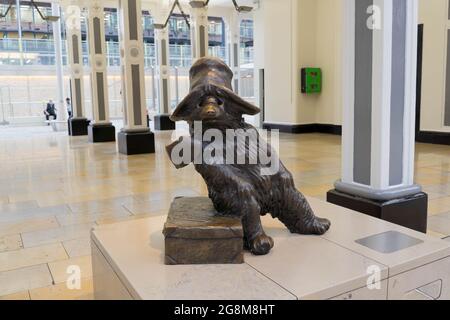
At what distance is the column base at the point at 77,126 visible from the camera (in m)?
11.4

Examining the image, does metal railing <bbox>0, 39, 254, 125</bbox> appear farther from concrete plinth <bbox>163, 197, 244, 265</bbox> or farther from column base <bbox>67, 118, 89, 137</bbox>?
concrete plinth <bbox>163, 197, 244, 265</bbox>

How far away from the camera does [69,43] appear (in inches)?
448

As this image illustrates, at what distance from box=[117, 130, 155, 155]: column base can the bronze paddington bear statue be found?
577cm

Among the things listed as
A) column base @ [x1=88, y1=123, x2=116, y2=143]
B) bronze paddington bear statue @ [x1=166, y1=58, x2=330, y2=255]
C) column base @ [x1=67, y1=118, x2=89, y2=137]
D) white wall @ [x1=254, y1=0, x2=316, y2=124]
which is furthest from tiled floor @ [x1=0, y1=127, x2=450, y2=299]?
column base @ [x1=67, y1=118, x2=89, y2=137]

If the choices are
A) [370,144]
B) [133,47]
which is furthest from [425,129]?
[370,144]

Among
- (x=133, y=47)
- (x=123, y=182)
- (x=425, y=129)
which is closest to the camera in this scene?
(x=123, y=182)

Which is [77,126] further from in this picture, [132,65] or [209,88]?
[209,88]

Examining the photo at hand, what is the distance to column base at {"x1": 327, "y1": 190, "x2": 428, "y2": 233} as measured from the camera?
104 inches

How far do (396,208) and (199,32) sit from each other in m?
9.01

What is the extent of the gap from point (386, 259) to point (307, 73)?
9.10 metres

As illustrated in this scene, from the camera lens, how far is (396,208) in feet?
8.80

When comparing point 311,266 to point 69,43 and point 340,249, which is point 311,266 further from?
point 69,43

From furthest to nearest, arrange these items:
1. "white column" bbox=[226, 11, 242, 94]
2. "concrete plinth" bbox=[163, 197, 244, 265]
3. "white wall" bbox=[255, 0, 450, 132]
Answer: "white column" bbox=[226, 11, 242, 94], "white wall" bbox=[255, 0, 450, 132], "concrete plinth" bbox=[163, 197, 244, 265]

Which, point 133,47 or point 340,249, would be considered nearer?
point 340,249
